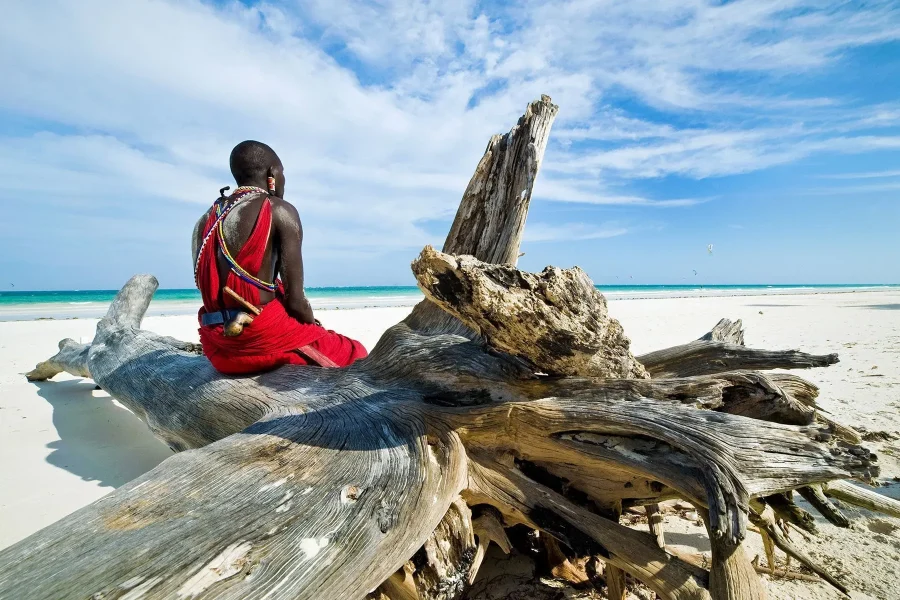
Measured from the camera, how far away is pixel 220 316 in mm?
2830

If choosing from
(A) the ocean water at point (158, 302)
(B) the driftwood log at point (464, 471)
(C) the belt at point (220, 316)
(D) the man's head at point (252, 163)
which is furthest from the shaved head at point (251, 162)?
(A) the ocean water at point (158, 302)

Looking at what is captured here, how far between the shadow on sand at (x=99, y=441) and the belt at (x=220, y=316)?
4.12 ft

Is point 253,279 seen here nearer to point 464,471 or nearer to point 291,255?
point 291,255

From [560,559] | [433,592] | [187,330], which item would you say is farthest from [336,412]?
[187,330]

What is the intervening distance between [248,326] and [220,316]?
0.20 m

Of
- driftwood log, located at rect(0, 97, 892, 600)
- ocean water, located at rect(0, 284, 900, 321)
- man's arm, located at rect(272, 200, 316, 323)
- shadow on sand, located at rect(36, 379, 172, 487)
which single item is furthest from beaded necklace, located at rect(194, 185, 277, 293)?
ocean water, located at rect(0, 284, 900, 321)

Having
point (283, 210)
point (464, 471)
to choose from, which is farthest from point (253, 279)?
point (464, 471)

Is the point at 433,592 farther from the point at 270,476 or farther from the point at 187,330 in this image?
the point at 187,330

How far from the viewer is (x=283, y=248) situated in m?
2.97

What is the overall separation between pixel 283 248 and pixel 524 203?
1544 millimetres

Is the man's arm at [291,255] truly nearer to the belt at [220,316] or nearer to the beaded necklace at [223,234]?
the beaded necklace at [223,234]

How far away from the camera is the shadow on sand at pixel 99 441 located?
326 centimetres

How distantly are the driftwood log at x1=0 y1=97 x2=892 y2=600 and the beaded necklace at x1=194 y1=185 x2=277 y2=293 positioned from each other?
812 mm

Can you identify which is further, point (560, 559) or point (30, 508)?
point (30, 508)
